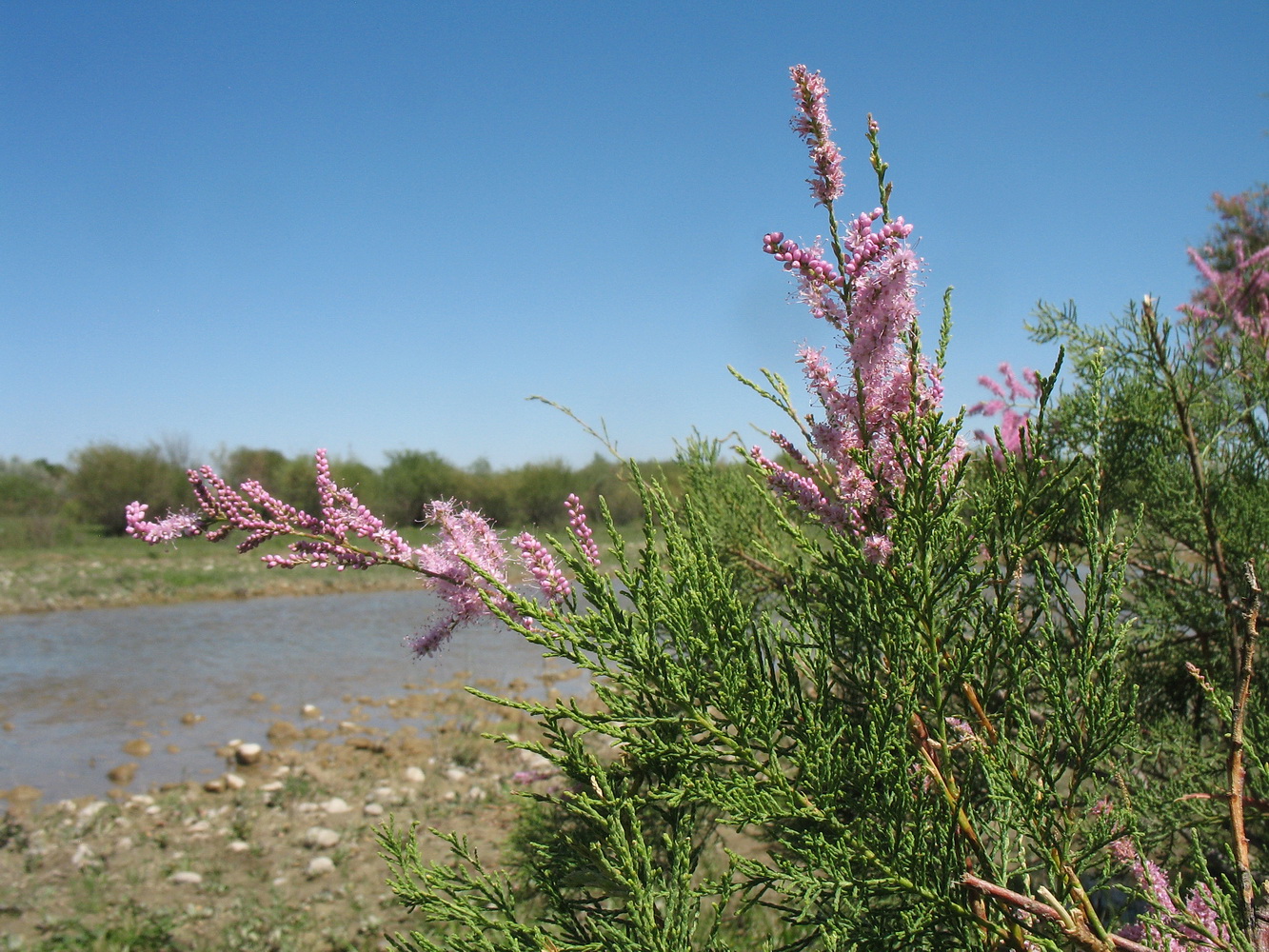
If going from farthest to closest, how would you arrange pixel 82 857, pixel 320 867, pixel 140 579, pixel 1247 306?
pixel 140 579 < pixel 82 857 < pixel 320 867 < pixel 1247 306

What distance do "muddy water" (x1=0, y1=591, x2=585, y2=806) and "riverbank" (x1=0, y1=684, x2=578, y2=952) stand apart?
3.79 ft

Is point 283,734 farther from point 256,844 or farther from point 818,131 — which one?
point 818,131

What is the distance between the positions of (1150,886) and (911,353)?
1090 millimetres

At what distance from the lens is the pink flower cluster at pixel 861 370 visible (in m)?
1.43

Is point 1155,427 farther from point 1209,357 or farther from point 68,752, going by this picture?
point 68,752

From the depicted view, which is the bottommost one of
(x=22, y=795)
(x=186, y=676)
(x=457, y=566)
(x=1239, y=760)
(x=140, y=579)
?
(x=22, y=795)

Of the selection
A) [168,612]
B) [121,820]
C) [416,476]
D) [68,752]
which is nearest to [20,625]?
[168,612]

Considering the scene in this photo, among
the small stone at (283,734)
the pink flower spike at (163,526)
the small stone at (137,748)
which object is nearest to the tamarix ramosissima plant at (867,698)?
the pink flower spike at (163,526)

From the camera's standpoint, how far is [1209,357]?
11.8 ft

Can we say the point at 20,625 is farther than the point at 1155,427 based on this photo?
Answer: Yes

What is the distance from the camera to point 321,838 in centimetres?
756

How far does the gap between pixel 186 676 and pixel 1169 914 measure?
1692 centimetres

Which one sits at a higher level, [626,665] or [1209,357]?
[1209,357]

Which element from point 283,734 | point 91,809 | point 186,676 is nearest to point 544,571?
point 91,809
